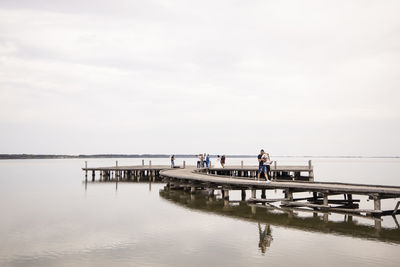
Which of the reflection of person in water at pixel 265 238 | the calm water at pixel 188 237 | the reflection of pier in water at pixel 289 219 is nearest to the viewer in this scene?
the calm water at pixel 188 237

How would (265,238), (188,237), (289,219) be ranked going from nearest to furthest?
(265,238), (188,237), (289,219)

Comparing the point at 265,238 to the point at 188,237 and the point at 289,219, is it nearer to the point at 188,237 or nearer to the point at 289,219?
the point at 188,237

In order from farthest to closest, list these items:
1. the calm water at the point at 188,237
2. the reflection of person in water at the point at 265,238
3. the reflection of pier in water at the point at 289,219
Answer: the reflection of pier in water at the point at 289,219 → the reflection of person in water at the point at 265,238 → the calm water at the point at 188,237

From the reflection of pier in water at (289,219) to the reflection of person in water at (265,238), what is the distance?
1.14 metres

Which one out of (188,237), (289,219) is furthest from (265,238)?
(289,219)

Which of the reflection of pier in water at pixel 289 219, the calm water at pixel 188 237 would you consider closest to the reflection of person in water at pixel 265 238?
the calm water at pixel 188 237

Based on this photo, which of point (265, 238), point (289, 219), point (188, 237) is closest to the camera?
point (265, 238)

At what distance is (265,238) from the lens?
14266mm

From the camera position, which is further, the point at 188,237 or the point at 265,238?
the point at 188,237

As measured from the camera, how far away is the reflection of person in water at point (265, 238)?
514 inches

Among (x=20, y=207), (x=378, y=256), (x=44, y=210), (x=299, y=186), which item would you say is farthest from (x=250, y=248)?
(x=20, y=207)

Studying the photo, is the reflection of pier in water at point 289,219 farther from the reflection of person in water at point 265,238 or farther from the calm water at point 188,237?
the reflection of person in water at point 265,238

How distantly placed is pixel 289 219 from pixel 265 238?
164 inches

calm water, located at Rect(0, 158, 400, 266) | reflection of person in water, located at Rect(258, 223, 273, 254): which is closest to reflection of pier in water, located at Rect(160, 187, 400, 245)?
calm water, located at Rect(0, 158, 400, 266)
